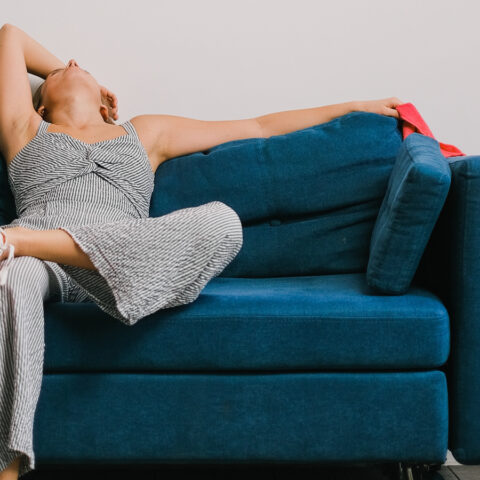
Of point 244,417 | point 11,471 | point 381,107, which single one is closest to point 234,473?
point 244,417

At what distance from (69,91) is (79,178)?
1.27ft

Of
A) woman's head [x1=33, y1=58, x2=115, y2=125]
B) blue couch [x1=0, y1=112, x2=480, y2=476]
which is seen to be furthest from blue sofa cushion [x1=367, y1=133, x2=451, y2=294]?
woman's head [x1=33, y1=58, x2=115, y2=125]

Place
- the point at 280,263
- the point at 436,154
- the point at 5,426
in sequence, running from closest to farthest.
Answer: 1. the point at 5,426
2. the point at 436,154
3. the point at 280,263

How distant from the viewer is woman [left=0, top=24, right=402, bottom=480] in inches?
46.3

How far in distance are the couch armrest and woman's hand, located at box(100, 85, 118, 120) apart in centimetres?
124

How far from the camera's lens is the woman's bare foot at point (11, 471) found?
115 centimetres

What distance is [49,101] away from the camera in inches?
80.4

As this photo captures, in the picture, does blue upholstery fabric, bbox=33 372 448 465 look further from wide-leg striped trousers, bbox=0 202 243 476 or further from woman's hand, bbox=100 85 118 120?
woman's hand, bbox=100 85 118 120

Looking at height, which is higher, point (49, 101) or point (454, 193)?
point (49, 101)

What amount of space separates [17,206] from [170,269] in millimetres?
790

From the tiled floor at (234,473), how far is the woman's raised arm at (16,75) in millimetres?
1005

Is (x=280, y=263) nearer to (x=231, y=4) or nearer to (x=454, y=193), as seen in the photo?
(x=454, y=193)

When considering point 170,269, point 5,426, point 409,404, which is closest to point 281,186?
point 170,269

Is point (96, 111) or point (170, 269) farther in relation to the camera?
point (96, 111)
